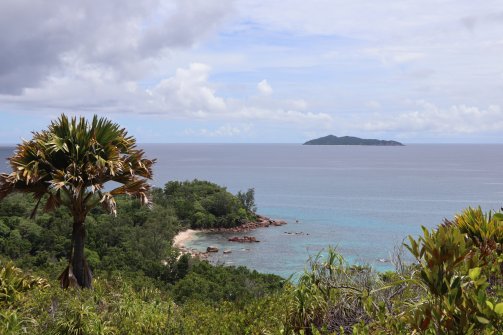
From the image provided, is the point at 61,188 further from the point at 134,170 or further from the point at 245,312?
the point at 245,312

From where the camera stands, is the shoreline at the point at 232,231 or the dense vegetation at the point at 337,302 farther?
the shoreline at the point at 232,231

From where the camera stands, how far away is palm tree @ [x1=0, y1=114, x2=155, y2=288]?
9258 millimetres

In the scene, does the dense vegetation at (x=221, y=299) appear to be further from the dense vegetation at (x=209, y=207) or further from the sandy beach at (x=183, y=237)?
the dense vegetation at (x=209, y=207)

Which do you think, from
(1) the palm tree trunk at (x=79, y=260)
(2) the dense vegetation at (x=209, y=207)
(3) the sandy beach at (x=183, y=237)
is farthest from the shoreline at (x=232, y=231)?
(1) the palm tree trunk at (x=79, y=260)

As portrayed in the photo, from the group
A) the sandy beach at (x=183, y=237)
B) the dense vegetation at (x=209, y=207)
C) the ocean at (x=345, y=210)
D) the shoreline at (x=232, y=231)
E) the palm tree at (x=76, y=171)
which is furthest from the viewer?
the dense vegetation at (x=209, y=207)

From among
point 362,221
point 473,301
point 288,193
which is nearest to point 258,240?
point 362,221

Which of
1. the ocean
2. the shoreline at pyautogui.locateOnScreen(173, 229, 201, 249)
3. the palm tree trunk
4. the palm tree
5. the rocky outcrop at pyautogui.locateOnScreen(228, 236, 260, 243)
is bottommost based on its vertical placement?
the shoreline at pyautogui.locateOnScreen(173, 229, 201, 249)

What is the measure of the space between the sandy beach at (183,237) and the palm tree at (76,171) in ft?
136

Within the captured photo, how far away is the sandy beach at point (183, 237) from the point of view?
52062 millimetres

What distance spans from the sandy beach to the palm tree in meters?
41.4

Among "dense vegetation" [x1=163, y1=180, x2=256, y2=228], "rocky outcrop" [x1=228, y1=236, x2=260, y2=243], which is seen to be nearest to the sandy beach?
"dense vegetation" [x1=163, y1=180, x2=256, y2=228]

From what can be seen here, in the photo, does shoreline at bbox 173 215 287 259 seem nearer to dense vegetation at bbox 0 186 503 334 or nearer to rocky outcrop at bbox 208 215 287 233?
rocky outcrop at bbox 208 215 287 233

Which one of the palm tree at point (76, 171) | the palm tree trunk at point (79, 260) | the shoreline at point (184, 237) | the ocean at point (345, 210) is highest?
the palm tree at point (76, 171)

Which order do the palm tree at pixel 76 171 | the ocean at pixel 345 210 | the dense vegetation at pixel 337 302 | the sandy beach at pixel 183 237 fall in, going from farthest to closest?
the sandy beach at pixel 183 237 → the ocean at pixel 345 210 → the palm tree at pixel 76 171 → the dense vegetation at pixel 337 302
